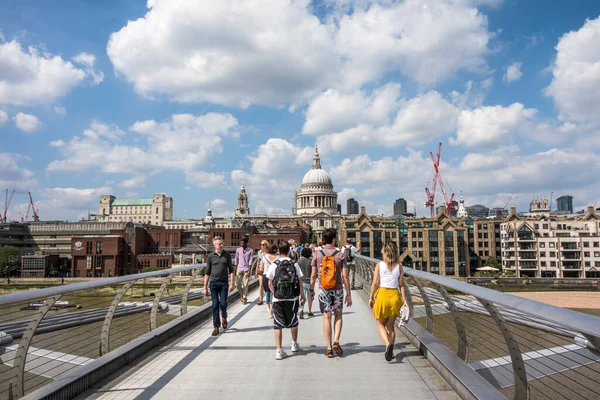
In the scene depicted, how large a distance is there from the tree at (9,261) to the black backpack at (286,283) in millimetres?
108937

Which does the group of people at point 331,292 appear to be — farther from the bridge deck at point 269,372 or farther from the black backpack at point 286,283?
the bridge deck at point 269,372

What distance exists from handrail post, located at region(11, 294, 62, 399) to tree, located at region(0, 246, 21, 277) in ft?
360

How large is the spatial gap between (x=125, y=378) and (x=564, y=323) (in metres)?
5.43

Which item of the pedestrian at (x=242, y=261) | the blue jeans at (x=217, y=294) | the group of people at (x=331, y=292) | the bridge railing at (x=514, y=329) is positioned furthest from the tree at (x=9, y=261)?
the bridge railing at (x=514, y=329)

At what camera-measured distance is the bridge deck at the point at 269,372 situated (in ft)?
18.0

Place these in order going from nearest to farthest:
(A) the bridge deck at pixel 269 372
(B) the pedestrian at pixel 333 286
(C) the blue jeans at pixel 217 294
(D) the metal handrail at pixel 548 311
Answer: (D) the metal handrail at pixel 548 311, (A) the bridge deck at pixel 269 372, (B) the pedestrian at pixel 333 286, (C) the blue jeans at pixel 217 294

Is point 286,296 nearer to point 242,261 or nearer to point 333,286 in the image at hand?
point 333,286

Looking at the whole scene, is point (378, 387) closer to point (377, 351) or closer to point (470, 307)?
point (470, 307)

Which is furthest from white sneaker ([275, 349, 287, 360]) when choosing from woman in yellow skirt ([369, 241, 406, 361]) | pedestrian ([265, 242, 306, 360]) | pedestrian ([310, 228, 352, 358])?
woman in yellow skirt ([369, 241, 406, 361])

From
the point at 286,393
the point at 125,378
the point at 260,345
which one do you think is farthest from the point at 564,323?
the point at 260,345

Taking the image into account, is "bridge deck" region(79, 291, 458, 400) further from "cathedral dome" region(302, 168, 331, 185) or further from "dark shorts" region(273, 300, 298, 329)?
"cathedral dome" region(302, 168, 331, 185)

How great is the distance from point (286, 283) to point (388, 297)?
5.48ft

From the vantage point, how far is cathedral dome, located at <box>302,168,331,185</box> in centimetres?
19238

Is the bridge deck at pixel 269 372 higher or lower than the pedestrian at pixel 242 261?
lower
